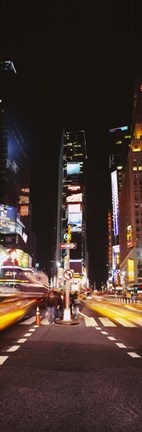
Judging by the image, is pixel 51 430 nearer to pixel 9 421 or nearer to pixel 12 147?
pixel 9 421

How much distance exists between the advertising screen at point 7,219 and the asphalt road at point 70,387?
128861 millimetres

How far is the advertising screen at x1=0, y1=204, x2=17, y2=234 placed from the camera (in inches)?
5379

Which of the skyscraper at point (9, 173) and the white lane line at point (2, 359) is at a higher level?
the skyscraper at point (9, 173)

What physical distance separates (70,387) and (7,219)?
135m

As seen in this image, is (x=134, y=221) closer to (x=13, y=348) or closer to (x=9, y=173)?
(x=9, y=173)

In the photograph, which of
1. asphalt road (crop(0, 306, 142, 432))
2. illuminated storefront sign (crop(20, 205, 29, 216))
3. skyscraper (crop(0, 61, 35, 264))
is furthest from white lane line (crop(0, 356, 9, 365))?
illuminated storefront sign (crop(20, 205, 29, 216))

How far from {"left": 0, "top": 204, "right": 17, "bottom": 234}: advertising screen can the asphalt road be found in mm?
128861

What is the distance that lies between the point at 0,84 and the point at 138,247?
4297 inches

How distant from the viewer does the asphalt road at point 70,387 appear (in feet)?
13.3

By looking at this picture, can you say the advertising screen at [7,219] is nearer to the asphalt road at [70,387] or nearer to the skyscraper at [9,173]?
the skyscraper at [9,173]

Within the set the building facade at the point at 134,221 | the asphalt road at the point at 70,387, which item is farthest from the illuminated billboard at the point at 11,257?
the asphalt road at the point at 70,387

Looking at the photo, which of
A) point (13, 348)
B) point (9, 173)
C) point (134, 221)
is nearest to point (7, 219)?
point (9, 173)

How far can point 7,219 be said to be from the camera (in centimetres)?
13775

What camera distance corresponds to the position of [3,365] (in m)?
7.12
